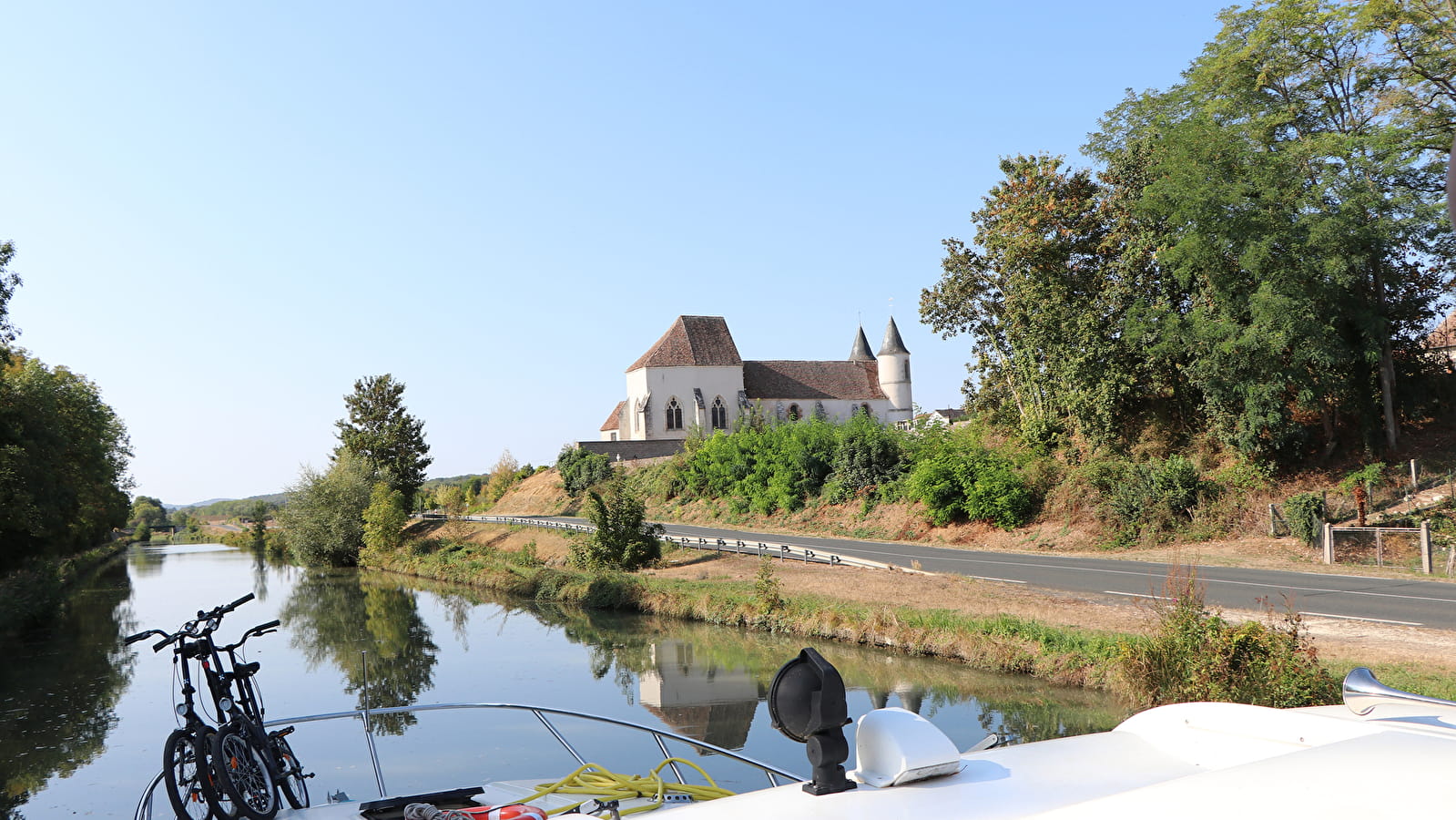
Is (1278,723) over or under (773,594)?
over

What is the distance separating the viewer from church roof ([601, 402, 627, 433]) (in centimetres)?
7575

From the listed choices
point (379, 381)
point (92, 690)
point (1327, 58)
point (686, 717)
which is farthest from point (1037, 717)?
point (379, 381)

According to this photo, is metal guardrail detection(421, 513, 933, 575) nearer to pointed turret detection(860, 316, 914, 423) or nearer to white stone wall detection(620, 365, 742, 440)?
white stone wall detection(620, 365, 742, 440)

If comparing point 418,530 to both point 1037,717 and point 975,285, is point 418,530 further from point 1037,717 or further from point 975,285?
point 1037,717

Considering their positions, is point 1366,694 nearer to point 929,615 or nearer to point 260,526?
point 929,615

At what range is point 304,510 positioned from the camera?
4441 cm

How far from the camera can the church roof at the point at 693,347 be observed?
69.7 metres

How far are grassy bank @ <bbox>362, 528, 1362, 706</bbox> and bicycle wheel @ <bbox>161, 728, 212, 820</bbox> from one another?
867 centimetres

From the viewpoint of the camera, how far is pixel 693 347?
70.5m

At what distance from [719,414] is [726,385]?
219 cm

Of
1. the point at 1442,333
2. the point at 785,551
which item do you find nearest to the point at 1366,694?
the point at 785,551

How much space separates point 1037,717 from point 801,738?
9.72m

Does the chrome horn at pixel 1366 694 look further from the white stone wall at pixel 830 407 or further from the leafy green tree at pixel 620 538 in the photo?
Answer: the white stone wall at pixel 830 407

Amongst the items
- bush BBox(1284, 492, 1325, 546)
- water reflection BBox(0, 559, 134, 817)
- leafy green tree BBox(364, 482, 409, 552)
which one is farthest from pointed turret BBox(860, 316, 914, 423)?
water reflection BBox(0, 559, 134, 817)
